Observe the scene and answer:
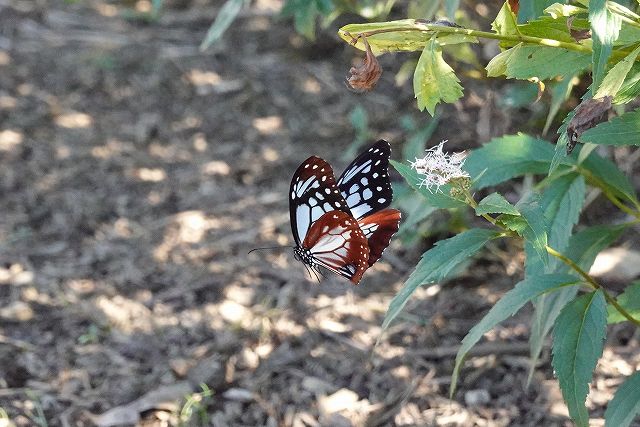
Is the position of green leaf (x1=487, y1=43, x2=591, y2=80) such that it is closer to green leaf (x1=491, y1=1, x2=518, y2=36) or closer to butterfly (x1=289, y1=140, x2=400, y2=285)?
green leaf (x1=491, y1=1, x2=518, y2=36)

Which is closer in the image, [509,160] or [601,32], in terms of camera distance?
[601,32]

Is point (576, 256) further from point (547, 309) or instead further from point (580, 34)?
point (580, 34)

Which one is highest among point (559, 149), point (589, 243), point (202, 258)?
point (559, 149)

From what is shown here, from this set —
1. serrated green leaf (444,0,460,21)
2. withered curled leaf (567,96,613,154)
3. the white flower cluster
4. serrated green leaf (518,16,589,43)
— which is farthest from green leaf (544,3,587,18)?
serrated green leaf (444,0,460,21)

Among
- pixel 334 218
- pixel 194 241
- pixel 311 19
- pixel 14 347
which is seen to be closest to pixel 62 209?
pixel 194 241

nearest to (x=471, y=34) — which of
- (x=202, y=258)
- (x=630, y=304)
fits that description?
(x=630, y=304)

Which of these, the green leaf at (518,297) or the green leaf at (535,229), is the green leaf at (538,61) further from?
the green leaf at (518,297)

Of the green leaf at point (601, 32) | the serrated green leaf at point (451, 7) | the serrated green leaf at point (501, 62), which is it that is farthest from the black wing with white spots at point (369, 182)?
the green leaf at point (601, 32)
